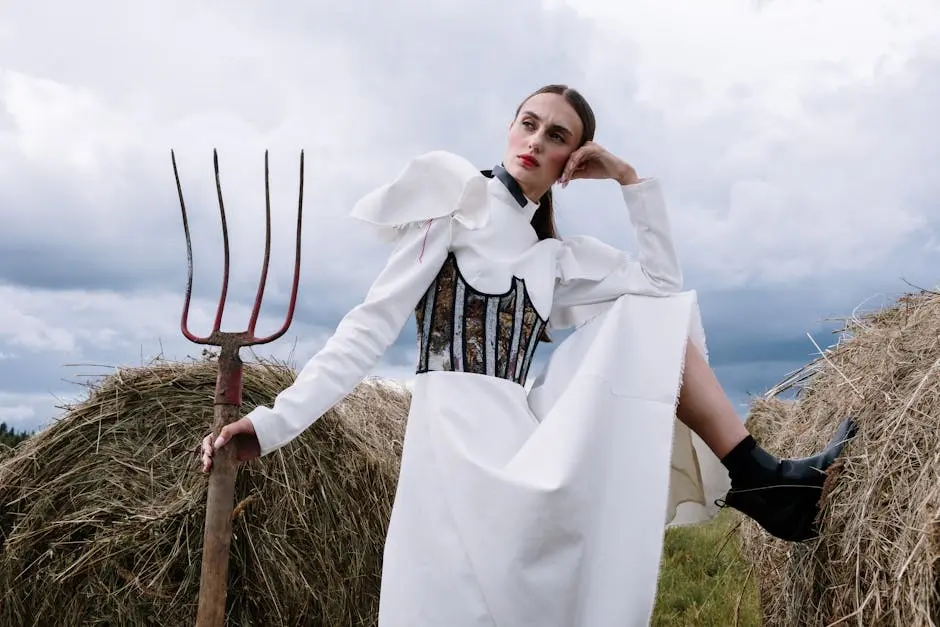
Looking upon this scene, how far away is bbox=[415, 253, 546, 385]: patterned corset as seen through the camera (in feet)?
8.23

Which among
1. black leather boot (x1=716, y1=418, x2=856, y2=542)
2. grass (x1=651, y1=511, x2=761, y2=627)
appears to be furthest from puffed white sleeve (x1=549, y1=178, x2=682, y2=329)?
grass (x1=651, y1=511, x2=761, y2=627)

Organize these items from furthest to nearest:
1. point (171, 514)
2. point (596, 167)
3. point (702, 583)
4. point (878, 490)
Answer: point (702, 583) < point (171, 514) < point (596, 167) < point (878, 490)

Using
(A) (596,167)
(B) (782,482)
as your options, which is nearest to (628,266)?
(A) (596,167)

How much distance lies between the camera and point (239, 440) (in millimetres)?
2320

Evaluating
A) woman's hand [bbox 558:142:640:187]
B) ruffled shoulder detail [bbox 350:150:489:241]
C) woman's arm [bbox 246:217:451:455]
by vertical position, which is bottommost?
woman's arm [bbox 246:217:451:455]

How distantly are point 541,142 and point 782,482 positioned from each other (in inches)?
42.0

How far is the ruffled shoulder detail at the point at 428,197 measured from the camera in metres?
2.55

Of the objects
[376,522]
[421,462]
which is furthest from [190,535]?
[421,462]

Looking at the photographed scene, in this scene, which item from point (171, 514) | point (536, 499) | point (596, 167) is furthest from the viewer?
point (171, 514)

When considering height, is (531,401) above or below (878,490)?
above

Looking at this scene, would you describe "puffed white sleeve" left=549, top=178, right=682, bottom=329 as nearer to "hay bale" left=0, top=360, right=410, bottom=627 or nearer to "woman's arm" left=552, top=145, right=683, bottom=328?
"woman's arm" left=552, top=145, right=683, bottom=328

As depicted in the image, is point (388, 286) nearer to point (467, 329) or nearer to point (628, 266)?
point (467, 329)

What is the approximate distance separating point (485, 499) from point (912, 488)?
3.10 feet

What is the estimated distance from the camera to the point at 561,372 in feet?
8.73
